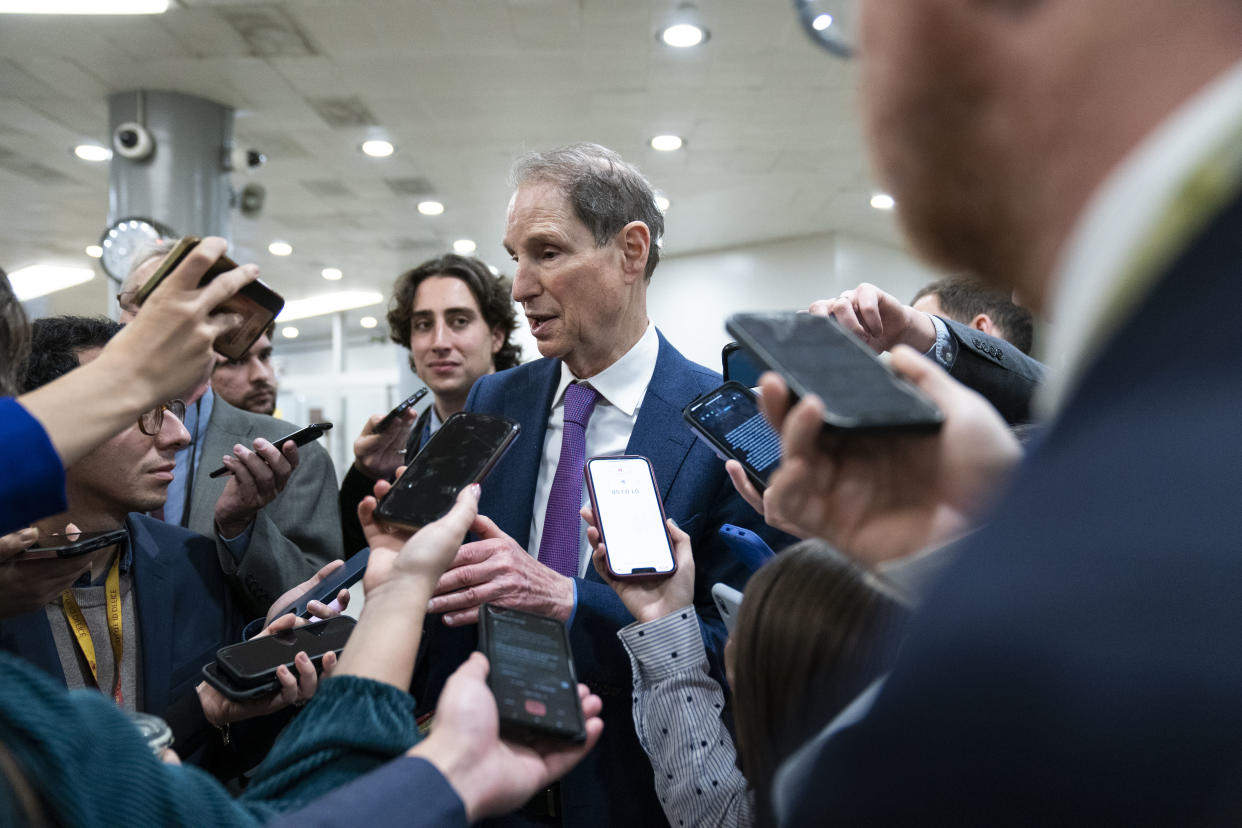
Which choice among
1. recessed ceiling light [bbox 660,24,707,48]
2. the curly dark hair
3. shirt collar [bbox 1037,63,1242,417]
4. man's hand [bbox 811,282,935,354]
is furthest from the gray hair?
recessed ceiling light [bbox 660,24,707,48]

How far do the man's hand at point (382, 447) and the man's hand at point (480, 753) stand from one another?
1694 mm

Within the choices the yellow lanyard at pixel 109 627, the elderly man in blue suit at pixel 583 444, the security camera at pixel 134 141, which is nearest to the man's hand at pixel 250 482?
the yellow lanyard at pixel 109 627

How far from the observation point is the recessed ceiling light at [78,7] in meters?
4.17

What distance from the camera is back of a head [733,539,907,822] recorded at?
82cm

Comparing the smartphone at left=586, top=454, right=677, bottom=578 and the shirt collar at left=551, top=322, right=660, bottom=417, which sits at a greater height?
the shirt collar at left=551, top=322, right=660, bottom=417

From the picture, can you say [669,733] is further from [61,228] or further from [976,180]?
[61,228]

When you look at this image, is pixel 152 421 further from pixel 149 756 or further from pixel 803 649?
pixel 803 649

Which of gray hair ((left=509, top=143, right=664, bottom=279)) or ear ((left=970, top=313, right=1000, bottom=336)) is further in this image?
ear ((left=970, top=313, right=1000, bottom=336))

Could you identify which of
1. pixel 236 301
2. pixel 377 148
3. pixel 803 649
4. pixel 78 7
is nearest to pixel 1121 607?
pixel 803 649

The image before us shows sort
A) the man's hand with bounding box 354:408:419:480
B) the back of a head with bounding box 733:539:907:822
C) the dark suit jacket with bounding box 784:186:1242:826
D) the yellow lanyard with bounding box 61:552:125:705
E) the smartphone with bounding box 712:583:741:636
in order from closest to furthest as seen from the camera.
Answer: the dark suit jacket with bounding box 784:186:1242:826 → the back of a head with bounding box 733:539:907:822 → the smartphone with bounding box 712:583:741:636 → the yellow lanyard with bounding box 61:552:125:705 → the man's hand with bounding box 354:408:419:480

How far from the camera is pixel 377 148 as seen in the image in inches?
248

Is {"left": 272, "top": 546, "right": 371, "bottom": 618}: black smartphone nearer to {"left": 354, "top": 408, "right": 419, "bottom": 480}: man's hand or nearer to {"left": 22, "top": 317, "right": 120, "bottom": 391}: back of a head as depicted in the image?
{"left": 22, "top": 317, "right": 120, "bottom": 391}: back of a head

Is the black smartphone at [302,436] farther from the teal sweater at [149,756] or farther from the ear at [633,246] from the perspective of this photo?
the teal sweater at [149,756]

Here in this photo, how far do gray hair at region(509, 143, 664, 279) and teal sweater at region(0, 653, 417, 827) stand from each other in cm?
117
